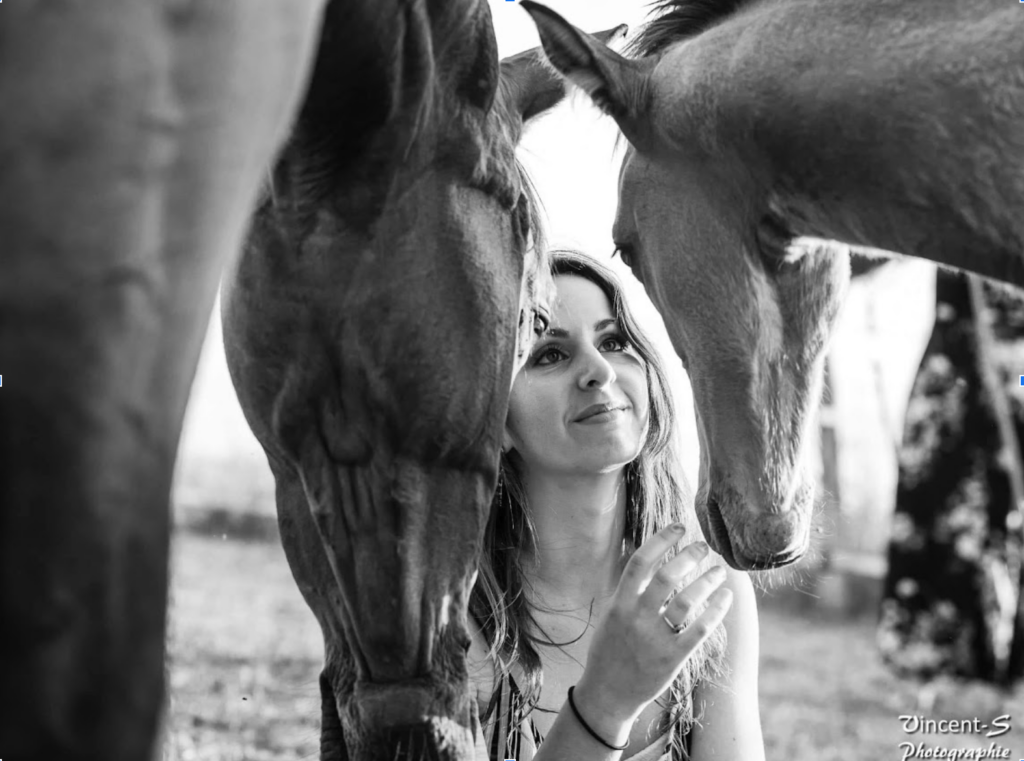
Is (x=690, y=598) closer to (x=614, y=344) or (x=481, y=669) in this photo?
(x=481, y=669)

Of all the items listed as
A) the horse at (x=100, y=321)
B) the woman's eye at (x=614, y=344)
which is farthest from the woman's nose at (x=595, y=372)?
the horse at (x=100, y=321)

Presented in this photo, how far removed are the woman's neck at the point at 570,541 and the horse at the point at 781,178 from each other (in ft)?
1.41

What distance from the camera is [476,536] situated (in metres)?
1.28

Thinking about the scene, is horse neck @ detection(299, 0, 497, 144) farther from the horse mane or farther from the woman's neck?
the woman's neck

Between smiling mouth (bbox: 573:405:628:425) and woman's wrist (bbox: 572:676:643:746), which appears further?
smiling mouth (bbox: 573:405:628:425)

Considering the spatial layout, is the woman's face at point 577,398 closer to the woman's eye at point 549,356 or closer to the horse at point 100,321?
the woman's eye at point 549,356

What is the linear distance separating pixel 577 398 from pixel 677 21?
28.1 inches

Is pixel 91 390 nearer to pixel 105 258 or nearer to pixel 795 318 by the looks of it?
pixel 105 258

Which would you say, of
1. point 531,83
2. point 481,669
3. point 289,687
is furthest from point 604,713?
point 289,687

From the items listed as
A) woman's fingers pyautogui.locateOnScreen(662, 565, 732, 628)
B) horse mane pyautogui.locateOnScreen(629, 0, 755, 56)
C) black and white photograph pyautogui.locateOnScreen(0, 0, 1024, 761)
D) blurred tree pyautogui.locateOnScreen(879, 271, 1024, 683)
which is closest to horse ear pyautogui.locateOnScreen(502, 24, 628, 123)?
black and white photograph pyautogui.locateOnScreen(0, 0, 1024, 761)

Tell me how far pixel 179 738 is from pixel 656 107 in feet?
6.76

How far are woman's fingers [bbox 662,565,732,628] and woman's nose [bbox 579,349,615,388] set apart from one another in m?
0.52

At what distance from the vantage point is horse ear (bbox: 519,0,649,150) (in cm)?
161

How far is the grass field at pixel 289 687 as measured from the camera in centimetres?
328
